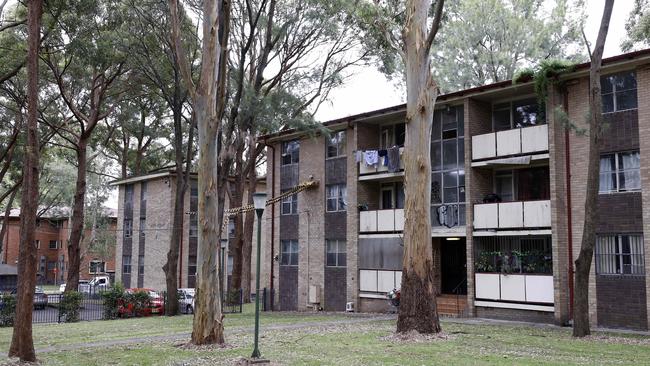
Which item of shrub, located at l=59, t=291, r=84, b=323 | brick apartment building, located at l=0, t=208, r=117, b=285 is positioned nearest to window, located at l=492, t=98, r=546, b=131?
shrub, located at l=59, t=291, r=84, b=323

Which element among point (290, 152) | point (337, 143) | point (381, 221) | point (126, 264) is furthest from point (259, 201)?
point (126, 264)

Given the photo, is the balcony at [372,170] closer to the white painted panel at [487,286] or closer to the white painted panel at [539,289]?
the white painted panel at [487,286]

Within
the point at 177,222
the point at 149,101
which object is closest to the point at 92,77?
the point at 149,101

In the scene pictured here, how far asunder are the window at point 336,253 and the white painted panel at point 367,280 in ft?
4.29

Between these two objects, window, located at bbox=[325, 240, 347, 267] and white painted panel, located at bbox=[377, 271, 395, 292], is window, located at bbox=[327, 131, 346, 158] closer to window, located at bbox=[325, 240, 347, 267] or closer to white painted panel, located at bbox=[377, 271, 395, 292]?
window, located at bbox=[325, 240, 347, 267]

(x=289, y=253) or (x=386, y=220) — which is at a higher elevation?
(x=386, y=220)

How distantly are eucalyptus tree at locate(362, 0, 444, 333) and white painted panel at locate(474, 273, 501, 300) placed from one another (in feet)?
20.4

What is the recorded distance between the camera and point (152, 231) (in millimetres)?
46406

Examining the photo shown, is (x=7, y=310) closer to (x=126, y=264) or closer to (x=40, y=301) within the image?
(x=40, y=301)

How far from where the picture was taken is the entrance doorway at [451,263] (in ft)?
93.0

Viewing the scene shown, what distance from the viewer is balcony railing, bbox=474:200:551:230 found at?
23.2 m

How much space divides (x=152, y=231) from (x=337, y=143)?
20.4m

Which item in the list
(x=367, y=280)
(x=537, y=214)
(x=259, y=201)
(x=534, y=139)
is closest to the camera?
(x=259, y=201)

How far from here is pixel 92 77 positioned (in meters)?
34.8
